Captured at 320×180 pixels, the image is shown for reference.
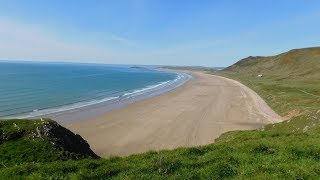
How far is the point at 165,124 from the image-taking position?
4850 cm

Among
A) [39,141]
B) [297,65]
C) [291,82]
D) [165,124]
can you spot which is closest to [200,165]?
[39,141]

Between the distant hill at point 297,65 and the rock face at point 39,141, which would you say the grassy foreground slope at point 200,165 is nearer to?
the rock face at point 39,141

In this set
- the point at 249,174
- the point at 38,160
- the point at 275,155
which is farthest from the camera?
the point at 38,160

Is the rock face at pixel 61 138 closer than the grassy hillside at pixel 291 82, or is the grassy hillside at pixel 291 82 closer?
the rock face at pixel 61 138

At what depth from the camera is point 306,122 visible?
33.7 meters

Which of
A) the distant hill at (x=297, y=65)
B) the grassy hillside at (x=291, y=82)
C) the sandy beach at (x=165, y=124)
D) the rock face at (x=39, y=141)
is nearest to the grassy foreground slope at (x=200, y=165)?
the rock face at (x=39, y=141)

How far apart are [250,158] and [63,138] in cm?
1109

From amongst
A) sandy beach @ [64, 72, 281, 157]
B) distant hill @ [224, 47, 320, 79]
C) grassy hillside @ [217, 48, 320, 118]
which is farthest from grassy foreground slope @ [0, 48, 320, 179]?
distant hill @ [224, 47, 320, 79]

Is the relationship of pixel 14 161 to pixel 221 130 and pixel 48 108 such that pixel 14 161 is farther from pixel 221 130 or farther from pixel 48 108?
pixel 48 108

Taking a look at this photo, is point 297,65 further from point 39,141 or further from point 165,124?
point 39,141

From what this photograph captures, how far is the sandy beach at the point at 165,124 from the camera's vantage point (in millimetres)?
37469

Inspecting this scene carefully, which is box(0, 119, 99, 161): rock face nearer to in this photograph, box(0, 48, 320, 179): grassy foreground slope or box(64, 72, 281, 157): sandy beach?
box(0, 48, 320, 179): grassy foreground slope

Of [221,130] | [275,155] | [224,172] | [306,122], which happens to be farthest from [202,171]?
[221,130]

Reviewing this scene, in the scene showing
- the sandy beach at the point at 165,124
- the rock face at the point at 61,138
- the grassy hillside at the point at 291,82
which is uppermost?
the rock face at the point at 61,138
